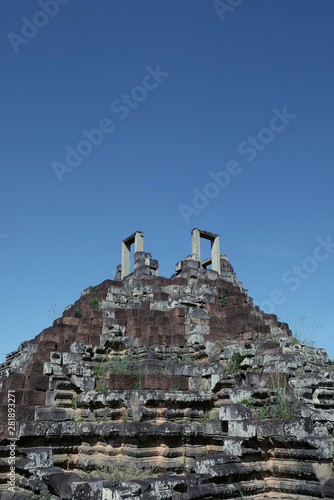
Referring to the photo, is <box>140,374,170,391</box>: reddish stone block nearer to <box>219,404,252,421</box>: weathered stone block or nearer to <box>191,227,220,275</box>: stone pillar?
<box>219,404,252,421</box>: weathered stone block

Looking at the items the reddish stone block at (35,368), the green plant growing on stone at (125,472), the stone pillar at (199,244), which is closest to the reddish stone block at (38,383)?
the reddish stone block at (35,368)

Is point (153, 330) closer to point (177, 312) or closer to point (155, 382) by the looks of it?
point (177, 312)

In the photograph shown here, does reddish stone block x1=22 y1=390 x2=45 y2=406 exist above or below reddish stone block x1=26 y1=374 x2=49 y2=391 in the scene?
below

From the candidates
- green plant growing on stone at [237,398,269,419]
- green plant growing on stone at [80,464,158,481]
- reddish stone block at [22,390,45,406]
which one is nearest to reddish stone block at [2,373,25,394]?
reddish stone block at [22,390,45,406]

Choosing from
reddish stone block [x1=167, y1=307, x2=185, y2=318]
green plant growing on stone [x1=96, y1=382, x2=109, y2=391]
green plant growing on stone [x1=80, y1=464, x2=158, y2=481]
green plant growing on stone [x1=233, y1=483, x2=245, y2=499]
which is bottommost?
green plant growing on stone [x1=233, y1=483, x2=245, y2=499]

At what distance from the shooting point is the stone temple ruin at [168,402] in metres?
7.71

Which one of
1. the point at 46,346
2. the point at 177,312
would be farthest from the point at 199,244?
the point at 46,346

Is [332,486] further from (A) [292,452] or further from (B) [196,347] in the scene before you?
(B) [196,347]

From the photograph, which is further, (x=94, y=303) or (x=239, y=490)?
(x=94, y=303)

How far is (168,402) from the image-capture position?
35.1ft

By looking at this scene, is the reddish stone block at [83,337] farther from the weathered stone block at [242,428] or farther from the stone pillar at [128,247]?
the weathered stone block at [242,428]

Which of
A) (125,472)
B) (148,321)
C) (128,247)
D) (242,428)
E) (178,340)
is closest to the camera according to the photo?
(125,472)

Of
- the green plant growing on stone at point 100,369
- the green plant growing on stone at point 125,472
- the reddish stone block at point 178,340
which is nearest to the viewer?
the green plant growing on stone at point 125,472

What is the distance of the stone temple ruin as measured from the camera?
7707 millimetres
